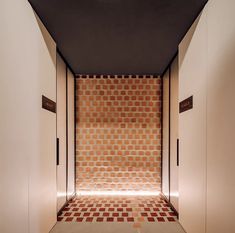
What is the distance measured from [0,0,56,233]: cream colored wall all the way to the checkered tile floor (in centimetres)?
86

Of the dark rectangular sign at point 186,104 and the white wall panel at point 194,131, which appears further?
the dark rectangular sign at point 186,104

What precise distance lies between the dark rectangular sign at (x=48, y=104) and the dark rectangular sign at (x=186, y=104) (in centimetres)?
197

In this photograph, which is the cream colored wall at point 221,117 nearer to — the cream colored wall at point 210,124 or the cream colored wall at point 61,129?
the cream colored wall at point 210,124

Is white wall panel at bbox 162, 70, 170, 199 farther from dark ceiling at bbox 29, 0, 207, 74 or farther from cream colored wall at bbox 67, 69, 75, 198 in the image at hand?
cream colored wall at bbox 67, 69, 75, 198

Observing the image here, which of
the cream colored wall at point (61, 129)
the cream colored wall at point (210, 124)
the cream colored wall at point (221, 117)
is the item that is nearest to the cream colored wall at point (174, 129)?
the cream colored wall at point (210, 124)

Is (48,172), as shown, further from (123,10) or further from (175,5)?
(175,5)

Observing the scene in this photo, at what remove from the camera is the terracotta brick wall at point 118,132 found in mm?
5332

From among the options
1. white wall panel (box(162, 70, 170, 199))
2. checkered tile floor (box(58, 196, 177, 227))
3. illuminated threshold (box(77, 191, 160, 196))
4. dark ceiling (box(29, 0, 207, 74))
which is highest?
dark ceiling (box(29, 0, 207, 74))

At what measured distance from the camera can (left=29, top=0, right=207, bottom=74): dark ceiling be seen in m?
2.53

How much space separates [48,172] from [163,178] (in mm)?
3012

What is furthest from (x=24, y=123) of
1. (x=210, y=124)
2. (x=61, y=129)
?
(x=210, y=124)

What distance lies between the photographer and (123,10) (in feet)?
8.61

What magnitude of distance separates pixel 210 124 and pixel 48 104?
2.10m

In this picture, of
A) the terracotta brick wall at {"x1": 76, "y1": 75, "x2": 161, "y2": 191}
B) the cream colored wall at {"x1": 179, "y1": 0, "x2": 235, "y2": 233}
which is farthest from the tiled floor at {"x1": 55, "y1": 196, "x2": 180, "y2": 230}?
the cream colored wall at {"x1": 179, "y1": 0, "x2": 235, "y2": 233}
